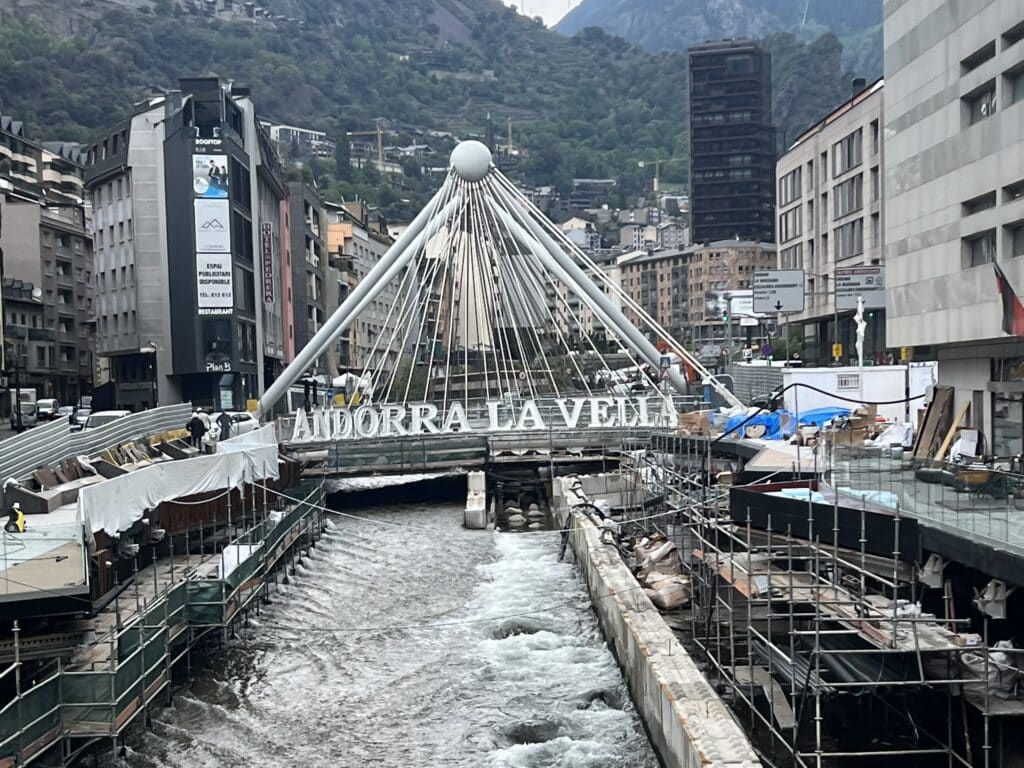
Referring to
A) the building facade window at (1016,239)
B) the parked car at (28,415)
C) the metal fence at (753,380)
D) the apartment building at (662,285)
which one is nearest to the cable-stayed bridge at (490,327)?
the metal fence at (753,380)

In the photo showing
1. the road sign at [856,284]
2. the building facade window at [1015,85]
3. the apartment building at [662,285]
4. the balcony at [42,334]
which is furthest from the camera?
the apartment building at [662,285]

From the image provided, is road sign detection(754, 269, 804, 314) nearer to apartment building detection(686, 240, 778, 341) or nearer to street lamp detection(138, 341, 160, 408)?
street lamp detection(138, 341, 160, 408)

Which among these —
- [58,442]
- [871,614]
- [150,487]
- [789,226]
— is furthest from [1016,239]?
[789,226]

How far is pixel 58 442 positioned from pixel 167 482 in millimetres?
5700

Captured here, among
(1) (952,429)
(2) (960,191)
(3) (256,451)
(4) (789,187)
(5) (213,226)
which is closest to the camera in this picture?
(2) (960,191)

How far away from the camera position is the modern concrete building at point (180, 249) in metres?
77.1

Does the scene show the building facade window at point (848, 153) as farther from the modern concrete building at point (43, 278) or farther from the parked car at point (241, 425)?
the modern concrete building at point (43, 278)

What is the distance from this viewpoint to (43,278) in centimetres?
9412

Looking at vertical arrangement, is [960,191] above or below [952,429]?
above

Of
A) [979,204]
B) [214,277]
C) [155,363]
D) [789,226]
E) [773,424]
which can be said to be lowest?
[773,424]

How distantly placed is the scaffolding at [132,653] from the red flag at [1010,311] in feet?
54.2

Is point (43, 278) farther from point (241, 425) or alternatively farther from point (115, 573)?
point (115, 573)

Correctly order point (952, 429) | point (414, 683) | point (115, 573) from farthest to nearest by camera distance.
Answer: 1. point (952, 429)
2. point (115, 573)
3. point (414, 683)

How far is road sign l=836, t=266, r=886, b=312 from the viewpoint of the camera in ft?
198
